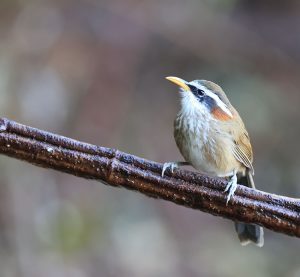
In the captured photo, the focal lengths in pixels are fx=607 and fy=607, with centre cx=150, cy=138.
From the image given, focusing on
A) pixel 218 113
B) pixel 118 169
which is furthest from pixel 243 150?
pixel 118 169

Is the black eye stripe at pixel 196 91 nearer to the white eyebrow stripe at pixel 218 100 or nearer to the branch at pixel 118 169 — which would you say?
the white eyebrow stripe at pixel 218 100

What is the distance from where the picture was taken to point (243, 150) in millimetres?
4164

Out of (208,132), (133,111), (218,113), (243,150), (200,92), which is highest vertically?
(200,92)

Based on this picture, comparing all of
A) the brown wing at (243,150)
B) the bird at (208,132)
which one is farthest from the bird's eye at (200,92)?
the brown wing at (243,150)

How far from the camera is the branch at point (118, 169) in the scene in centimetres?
267

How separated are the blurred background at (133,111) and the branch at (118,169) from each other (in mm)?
4142

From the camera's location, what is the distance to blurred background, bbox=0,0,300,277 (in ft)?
23.1

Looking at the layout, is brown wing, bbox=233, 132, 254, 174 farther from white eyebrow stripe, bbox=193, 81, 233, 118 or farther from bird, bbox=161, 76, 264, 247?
white eyebrow stripe, bbox=193, 81, 233, 118

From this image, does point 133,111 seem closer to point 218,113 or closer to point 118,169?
point 218,113

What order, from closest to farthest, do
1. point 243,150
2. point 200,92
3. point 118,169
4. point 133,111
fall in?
point 118,169 < point 200,92 < point 243,150 < point 133,111

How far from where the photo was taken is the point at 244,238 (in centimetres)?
390

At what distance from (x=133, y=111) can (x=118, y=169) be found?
6745mm

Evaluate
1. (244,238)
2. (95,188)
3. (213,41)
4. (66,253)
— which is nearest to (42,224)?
(66,253)

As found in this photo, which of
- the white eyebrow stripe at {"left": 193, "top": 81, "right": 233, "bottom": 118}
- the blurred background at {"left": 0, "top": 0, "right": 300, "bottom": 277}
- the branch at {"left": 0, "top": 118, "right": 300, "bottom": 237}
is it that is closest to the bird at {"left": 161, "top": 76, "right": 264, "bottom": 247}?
the white eyebrow stripe at {"left": 193, "top": 81, "right": 233, "bottom": 118}
